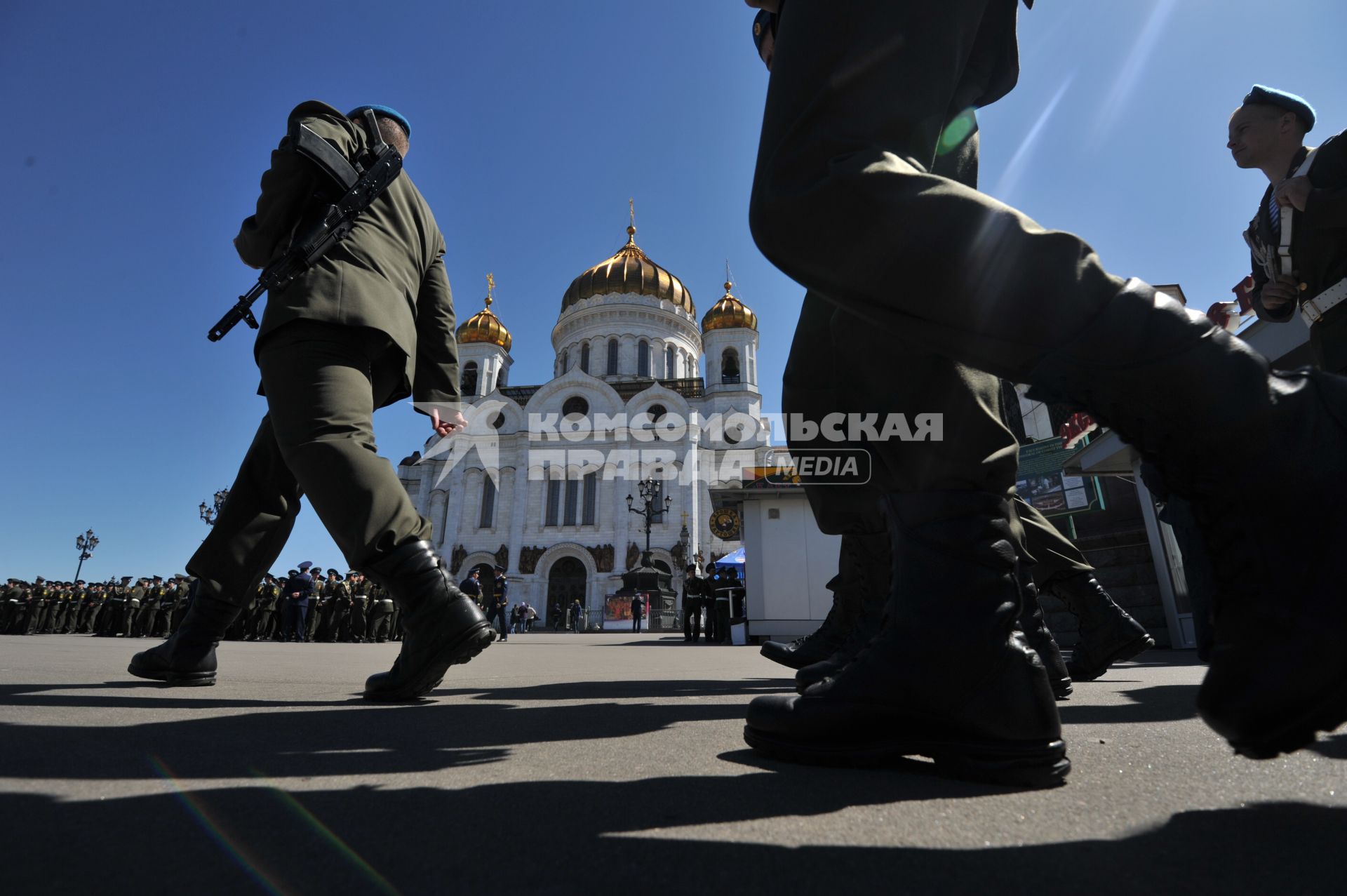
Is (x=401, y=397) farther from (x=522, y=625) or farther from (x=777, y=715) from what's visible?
(x=522, y=625)

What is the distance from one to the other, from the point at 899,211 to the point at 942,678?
629 mm

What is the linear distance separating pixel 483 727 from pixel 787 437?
3.54 feet

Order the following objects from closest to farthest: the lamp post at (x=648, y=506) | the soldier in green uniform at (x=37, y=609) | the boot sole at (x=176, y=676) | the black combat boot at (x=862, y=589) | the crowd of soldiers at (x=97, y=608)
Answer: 1. the black combat boot at (x=862, y=589)
2. the boot sole at (x=176, y=676)
3. the crowd of soldiers at (x=97, y=608)
4. the soldier in green uniform at (x=37, y=609)
5. the lamp post at (x=648, y=506)

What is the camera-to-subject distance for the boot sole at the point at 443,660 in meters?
1.67

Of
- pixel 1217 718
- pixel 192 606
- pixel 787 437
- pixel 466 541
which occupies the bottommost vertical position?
pixel 1217 718

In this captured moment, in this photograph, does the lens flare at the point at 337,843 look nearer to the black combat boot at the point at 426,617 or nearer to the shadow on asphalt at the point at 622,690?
the black combat boot at the point at 426,617

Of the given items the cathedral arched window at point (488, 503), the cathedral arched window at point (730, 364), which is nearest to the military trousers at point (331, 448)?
the cathedral arched window at point (488, 503)

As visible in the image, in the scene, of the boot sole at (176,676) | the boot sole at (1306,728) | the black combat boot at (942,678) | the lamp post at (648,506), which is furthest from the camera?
the lamp post at (648,506)

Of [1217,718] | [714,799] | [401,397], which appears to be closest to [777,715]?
[714,799]

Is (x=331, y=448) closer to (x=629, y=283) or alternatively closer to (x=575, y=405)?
(x=575, y=405)

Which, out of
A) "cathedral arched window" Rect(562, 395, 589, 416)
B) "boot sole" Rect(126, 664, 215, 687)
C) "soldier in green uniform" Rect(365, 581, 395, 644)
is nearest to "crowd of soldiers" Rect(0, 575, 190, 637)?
"soldier in green uniform" Rect(365, 581, 395, 644)

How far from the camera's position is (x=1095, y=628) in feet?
7.84

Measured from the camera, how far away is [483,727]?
1.33 m

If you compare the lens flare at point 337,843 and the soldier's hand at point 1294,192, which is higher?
the soldier's hand at point 1294,192
